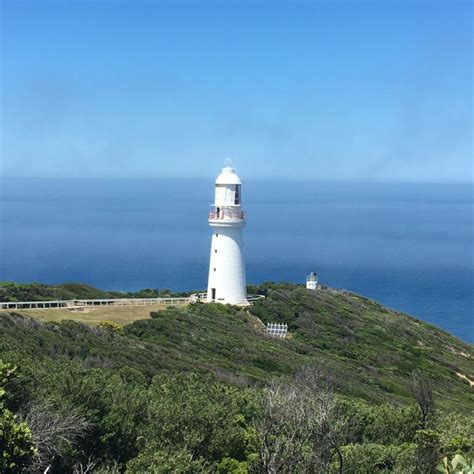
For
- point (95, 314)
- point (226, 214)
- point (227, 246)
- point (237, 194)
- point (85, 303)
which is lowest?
point (95, 314)

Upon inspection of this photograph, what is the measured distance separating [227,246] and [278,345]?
856 centimetres

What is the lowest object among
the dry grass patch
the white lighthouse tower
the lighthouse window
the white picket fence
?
the dry grass patch

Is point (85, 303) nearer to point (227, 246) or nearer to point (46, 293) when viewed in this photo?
point (46, 293)

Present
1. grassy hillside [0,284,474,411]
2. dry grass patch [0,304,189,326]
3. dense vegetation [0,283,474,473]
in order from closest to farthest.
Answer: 1. dense vegetation [0,283,474,473]
2. grassy hillside [0,284,474,411]
3. dry grass patch [0,304,189,326]

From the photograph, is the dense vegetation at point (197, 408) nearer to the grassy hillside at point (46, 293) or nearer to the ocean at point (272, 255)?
the grassy hillside at point (46, 293)

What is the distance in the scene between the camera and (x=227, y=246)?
119 feet

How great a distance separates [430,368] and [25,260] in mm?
77172

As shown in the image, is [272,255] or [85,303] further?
[272,255]

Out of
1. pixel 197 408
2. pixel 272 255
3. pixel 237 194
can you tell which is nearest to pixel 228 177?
pixel 237 194

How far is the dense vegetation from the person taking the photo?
1069 centimetres

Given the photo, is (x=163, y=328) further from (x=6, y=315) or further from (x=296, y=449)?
(x=296, y=449)

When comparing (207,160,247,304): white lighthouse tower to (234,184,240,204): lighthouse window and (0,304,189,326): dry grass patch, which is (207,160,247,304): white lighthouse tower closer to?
(234,184,240,204): lighthouse window

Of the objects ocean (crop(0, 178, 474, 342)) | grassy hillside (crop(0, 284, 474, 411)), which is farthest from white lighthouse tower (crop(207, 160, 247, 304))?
ocean (crop(0, 178, 474, 342))

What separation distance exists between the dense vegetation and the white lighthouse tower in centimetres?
747
